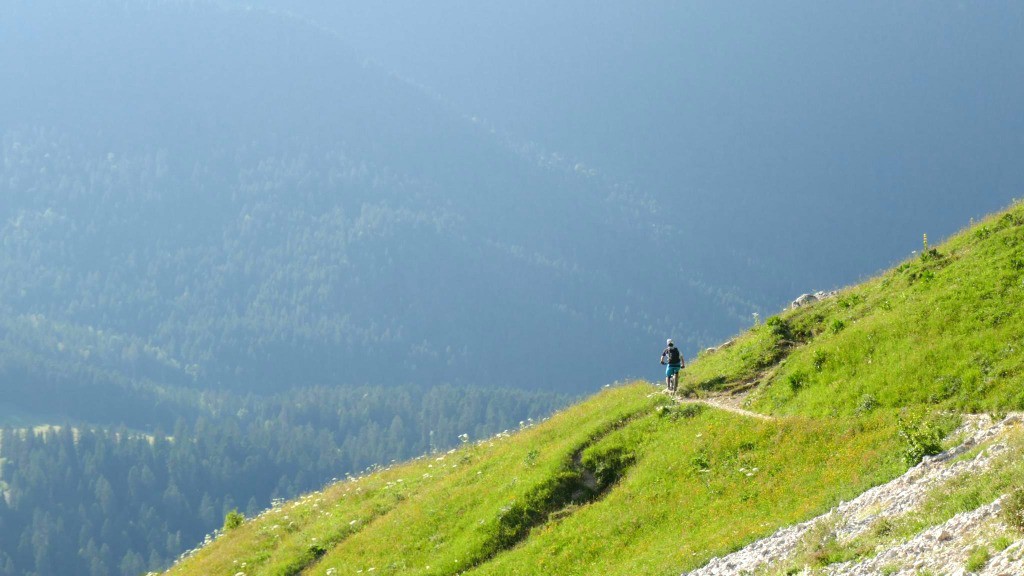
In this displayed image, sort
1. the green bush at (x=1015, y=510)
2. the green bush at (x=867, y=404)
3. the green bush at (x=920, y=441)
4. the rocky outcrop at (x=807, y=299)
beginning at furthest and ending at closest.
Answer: the rocky outcrop at (x=807, y=299)
the green bush at (x=867, y=404)
the green bush at (x=920, y=441)
the green bush at (x=1015, y=510)

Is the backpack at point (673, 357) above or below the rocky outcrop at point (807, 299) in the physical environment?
below

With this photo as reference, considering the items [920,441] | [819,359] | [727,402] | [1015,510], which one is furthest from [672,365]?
[1015,510]

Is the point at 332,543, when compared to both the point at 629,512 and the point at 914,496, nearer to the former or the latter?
the point at 629,512

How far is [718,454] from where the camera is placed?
35125 mm

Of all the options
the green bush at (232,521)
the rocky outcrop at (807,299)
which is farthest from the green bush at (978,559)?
the green bush at (232,521)

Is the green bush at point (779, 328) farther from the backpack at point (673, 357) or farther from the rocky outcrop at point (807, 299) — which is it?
the backpack at point (673, 357)

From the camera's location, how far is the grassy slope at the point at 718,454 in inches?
1214

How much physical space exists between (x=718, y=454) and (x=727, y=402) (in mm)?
5571

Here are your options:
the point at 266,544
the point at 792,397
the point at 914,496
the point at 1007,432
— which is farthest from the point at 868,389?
the point at 266,544

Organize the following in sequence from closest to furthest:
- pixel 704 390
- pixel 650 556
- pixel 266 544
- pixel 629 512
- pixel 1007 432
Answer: pixel 1007 432
pixel 650 556
pixel 629 512
pixel 704 390
pixel 266 544

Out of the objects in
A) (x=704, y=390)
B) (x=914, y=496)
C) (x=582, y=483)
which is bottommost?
(x=914, y=496)

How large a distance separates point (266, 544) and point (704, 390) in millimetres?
22419

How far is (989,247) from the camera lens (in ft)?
129

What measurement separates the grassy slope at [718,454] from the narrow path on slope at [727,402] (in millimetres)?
568
